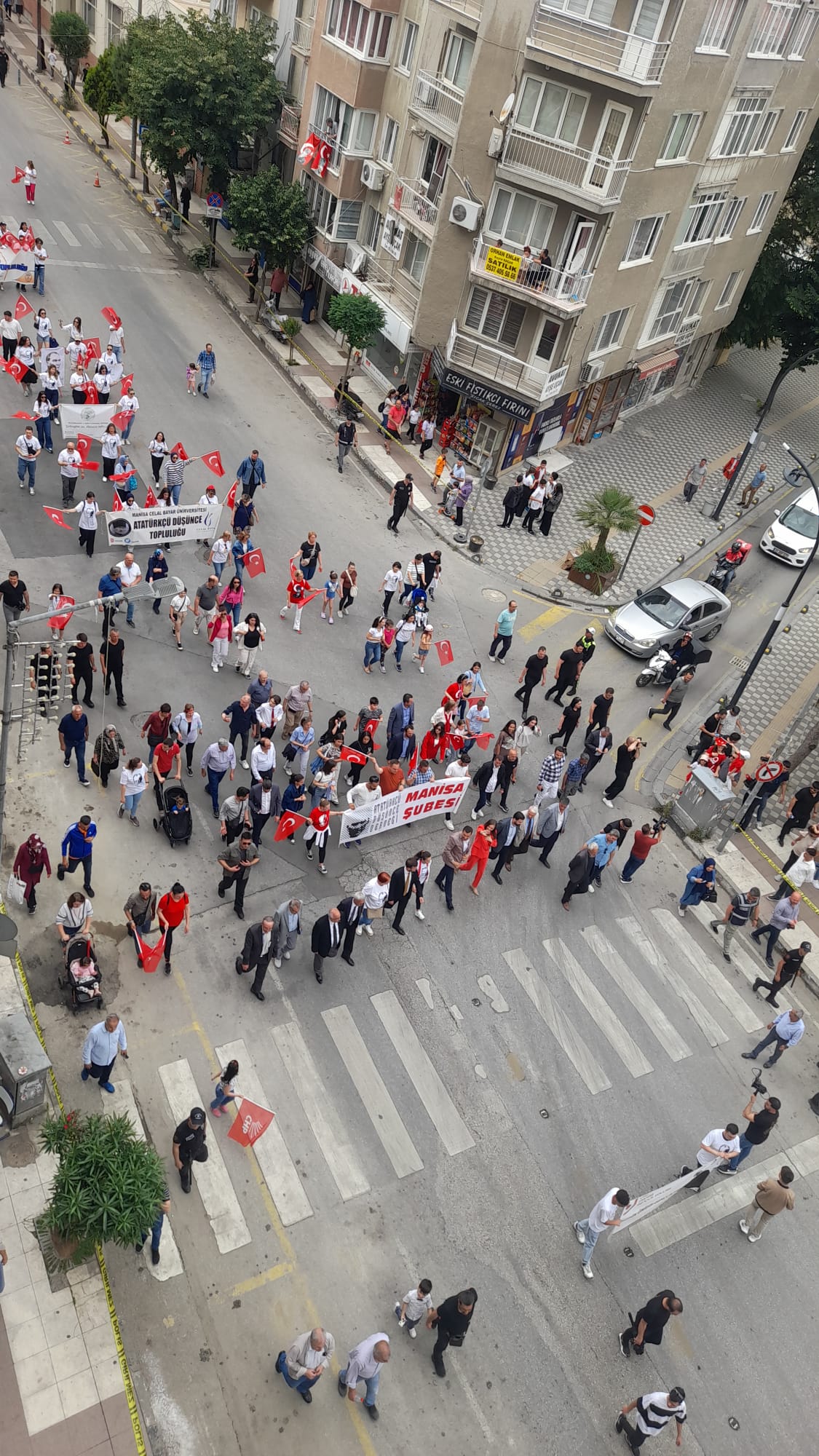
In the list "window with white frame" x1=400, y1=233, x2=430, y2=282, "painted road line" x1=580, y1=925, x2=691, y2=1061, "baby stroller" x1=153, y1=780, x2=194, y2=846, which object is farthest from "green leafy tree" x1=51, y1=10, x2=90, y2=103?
"painted road line" x1=580, y1=925, x2=691, y2=1061

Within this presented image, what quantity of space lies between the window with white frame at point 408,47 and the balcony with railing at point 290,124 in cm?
523

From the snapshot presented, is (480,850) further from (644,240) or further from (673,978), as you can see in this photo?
(644,240)

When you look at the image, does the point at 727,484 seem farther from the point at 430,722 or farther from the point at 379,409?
the point at 430,722

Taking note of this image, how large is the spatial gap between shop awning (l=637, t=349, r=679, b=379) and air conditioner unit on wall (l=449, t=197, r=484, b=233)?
28.2 feet

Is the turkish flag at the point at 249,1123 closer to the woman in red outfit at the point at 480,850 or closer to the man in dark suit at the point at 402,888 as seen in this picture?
the man in dark suit at the point at 402,888

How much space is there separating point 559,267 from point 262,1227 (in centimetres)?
2410

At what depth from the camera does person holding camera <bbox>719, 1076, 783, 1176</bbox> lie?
14273mm

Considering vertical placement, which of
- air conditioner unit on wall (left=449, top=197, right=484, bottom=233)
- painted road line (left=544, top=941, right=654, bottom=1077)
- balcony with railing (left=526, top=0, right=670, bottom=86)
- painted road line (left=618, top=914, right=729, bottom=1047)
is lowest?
painted road line (left=618, top=914, right=729, bottom=1047)

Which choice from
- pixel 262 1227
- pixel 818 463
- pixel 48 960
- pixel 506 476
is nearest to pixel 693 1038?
pixel 262 1227

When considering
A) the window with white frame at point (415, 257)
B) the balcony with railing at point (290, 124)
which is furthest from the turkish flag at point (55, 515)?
the balcony with railing at point (290, 124)

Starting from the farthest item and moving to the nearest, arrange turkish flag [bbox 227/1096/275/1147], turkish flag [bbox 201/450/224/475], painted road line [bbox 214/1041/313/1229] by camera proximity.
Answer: turkish flag [bbox 201/450/224/475], painted road line [bbox 214/1041/313/1229], turkish flag [bbox 227/1096/275/1147]

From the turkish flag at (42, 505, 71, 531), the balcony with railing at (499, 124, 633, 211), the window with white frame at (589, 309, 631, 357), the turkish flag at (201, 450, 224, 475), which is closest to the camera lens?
the turkish flag at (42, 505, 71, 531)

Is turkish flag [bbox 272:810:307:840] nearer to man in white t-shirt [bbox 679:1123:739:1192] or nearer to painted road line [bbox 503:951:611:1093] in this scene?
painted road line [bbox 503:951:611:1093]

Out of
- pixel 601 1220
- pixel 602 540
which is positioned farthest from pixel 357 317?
pixel 601 1220
